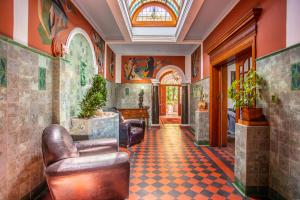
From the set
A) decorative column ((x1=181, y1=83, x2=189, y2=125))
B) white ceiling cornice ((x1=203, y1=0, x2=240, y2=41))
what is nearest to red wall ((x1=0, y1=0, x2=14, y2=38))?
white ceiling cornice ((x1=203, y1=0, x2=240, y2=41))

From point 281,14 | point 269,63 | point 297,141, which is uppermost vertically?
point 281,14

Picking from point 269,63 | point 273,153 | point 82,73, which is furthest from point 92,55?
point 273,153

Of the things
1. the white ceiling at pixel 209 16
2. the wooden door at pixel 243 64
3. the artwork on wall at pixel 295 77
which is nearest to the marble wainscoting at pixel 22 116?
the artwork on wall at pixel 295 77

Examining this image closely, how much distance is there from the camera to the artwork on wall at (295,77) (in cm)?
187

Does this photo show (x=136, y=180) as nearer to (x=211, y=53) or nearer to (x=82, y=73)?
(x=82, y=73)

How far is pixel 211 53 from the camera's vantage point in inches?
187

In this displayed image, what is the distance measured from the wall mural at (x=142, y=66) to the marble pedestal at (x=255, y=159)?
635 cm

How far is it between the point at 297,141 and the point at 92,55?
472 cm

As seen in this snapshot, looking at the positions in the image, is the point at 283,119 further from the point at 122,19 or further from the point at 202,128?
the point at 122,19

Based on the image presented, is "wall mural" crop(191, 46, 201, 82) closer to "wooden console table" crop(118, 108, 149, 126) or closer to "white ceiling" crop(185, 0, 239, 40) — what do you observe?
"white ceiling" crop(185, 0, 239, 40)

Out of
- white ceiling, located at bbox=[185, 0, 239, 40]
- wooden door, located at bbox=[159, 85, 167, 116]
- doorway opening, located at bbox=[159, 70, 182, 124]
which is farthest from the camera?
doorway opening, located at bbox=[159, 70, 182, 124]

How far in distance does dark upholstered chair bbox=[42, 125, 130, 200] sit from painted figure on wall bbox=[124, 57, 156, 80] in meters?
6.52

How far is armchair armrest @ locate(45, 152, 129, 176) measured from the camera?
5.80 feet

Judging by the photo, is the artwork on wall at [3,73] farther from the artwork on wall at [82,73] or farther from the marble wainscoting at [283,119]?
the marble wainscoting at [283,119]
